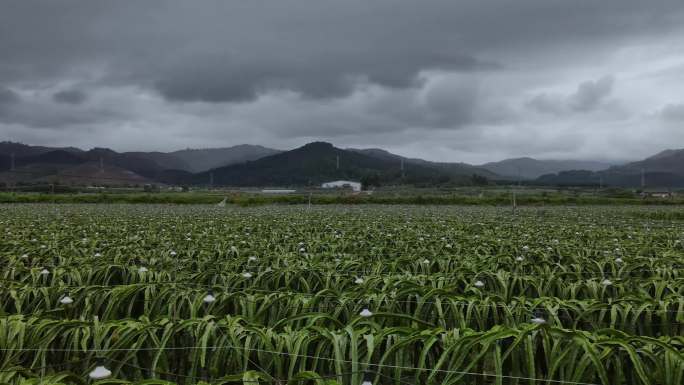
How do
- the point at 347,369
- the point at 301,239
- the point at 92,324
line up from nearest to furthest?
1. the point at 347,369
2. the point at 92,324
3. the point at 301,239

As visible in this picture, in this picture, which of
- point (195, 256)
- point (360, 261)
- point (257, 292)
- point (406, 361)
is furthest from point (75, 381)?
point (195, 256)

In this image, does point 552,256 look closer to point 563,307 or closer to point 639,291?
point 639,291

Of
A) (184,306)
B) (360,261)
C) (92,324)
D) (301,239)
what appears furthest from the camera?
(301,239)

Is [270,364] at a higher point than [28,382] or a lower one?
lower

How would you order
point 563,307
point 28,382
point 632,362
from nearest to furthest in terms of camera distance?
→ point 28,382 < point 632,362 < point 563,307

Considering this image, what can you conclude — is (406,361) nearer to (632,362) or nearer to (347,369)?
(347,369)

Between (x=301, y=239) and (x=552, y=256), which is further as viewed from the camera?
(x=301, y=239)

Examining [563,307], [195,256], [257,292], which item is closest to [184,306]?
[257,292]

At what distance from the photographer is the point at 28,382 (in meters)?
2.04

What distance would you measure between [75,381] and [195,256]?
470 cm

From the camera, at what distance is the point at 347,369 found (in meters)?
2.58

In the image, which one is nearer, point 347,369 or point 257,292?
point 347,369

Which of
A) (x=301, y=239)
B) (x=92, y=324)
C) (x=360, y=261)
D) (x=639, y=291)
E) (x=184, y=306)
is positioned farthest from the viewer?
(x=301, y=239)

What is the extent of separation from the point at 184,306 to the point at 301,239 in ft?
16.9
